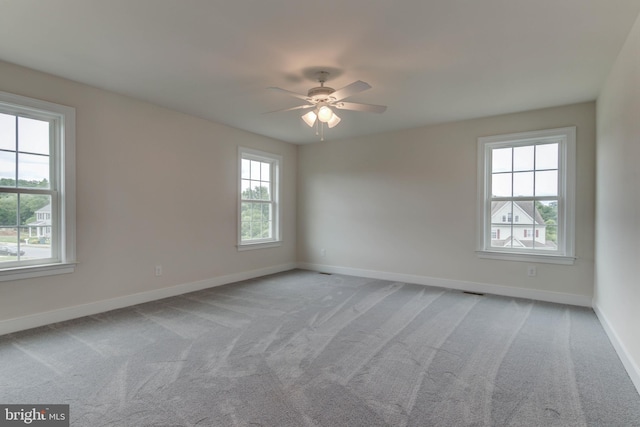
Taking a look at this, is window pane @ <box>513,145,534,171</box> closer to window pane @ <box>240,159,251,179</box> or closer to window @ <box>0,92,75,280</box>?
window pane @ <box>240,159,251,179</box>

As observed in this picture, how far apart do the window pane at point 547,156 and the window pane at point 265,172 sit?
416 cm

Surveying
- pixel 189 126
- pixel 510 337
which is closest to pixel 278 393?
pixel 510 337

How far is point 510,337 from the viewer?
2957 mm

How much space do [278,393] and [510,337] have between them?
2216 mm

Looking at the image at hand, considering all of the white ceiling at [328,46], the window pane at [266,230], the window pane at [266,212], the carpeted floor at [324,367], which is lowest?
the carpeted floor at [324,367]

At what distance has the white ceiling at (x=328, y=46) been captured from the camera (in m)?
2.13

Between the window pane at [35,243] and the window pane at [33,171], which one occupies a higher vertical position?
the window pane at [33,171]

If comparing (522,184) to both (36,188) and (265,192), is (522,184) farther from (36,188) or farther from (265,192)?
(36,188)

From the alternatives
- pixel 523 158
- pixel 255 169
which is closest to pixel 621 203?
pixel 523 158

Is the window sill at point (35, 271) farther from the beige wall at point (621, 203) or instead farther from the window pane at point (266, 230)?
the beige wall at point (621, 203)

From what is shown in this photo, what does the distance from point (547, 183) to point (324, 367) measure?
375 cm

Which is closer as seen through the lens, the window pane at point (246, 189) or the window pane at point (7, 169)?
the window pane at point (7, 169)

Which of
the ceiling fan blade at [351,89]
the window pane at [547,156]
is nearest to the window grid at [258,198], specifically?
the ceiling fan blade at [351,89]

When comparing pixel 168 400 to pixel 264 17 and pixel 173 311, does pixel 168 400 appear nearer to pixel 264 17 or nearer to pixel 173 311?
pixel 173 311
